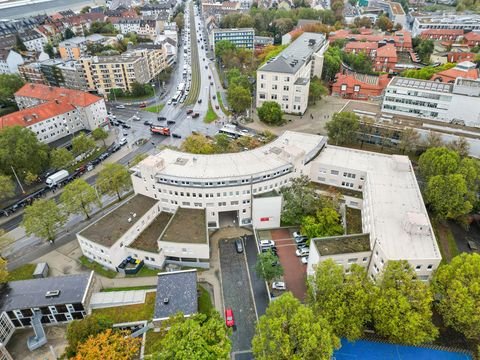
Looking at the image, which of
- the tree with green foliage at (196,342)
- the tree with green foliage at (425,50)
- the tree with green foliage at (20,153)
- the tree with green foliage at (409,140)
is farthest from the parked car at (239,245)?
the tree with green foliage at (425,50)

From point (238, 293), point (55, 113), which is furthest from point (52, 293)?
point (55, 113)

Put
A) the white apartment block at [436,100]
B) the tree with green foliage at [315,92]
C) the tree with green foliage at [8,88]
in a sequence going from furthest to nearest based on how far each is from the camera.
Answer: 1. the tree with green foliage at [8,88]
2. the tree with green foliage at [315,92]
3. the white apartment block at [436,100]

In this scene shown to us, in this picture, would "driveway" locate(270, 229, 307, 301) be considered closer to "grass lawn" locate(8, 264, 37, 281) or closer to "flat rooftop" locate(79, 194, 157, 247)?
"flat rooftop" locate(79, 194, 157, 247)

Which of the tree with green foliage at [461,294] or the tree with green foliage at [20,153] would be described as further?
the tree with green foliage at [20,153]

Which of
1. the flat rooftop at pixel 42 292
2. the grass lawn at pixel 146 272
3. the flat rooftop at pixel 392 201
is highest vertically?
the flat rooftop at pixel 392 201

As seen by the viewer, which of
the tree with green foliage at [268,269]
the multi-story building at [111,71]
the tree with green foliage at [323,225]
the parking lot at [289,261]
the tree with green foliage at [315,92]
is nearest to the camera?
the tree with green foliage at [268,269]

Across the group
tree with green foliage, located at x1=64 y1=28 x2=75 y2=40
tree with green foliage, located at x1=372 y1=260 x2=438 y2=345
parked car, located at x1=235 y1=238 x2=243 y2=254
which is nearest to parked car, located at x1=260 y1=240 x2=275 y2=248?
parked car, located at x1=235 y1=238 x2=243 y2=254

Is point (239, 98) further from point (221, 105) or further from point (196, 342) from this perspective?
point (196, 342)

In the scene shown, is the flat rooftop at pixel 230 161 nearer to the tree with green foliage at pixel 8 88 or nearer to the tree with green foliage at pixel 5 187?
the tree with green foliage at pixel 5 187
